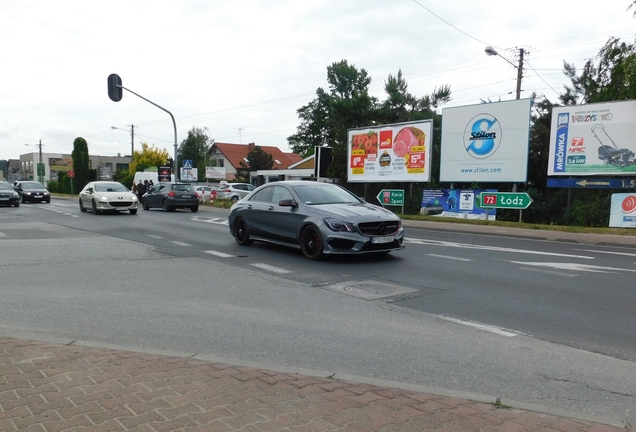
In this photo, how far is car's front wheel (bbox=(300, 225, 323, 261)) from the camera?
34.1 feet

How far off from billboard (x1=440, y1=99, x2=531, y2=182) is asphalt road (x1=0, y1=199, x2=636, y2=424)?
12.2 m

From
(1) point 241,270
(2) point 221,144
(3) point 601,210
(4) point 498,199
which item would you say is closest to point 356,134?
(4) point 498,199

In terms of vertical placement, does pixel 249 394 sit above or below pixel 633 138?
below

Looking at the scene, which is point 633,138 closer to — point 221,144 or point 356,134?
point 356,134

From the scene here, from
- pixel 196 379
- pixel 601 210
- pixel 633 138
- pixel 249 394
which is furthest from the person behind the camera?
pixel 601 210

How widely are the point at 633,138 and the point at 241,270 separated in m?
17.8

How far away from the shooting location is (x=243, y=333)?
5598 mm

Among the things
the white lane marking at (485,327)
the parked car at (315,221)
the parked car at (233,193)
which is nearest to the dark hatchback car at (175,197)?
the parked car at (233,193)

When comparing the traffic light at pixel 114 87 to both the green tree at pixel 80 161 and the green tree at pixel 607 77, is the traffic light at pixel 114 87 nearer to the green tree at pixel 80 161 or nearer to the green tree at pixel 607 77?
the green tree at pixel 607 77

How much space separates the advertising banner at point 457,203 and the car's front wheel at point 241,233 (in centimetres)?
1431

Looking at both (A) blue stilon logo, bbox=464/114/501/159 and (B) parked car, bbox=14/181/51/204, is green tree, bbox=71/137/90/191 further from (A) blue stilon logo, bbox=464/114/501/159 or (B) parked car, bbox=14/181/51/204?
(A) blue stilon logo, bbox=464/114/501/159

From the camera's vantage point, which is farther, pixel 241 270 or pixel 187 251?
pixel 187 251

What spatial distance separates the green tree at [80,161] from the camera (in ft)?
211

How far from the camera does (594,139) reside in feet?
70.1
